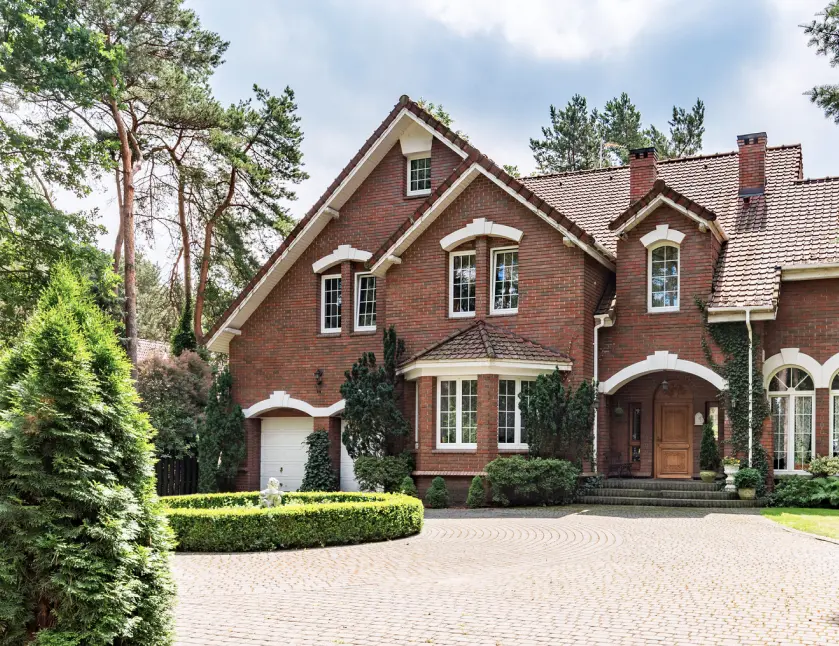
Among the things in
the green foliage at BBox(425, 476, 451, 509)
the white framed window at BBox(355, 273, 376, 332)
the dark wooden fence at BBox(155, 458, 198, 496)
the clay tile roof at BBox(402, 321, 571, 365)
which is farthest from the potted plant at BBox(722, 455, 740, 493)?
the dark wooden fence at BBox(155, 458, 198, 496)

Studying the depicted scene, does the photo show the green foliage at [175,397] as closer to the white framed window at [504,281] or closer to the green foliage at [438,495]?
the green foliage at [438,495]

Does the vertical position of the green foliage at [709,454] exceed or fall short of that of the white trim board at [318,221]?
it falls short

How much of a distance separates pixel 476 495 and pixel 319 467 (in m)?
5.43

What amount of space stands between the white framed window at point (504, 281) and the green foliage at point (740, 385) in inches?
187

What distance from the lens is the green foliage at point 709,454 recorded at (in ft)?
68.8

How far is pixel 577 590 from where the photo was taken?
9.80 meters

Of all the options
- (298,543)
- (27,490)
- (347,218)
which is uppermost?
(347,218)

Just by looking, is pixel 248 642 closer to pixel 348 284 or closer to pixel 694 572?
pixel 694 572

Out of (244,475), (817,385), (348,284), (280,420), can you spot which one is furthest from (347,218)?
(817,385)

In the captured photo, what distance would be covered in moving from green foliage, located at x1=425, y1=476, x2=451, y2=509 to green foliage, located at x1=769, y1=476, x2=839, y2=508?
686 cm

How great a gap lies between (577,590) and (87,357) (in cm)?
588

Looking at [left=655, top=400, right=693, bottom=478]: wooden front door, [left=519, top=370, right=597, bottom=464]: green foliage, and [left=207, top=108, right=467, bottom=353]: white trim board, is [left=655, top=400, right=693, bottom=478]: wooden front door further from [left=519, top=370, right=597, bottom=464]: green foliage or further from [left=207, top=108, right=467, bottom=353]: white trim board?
[left=207, top=108, right=467, bottom=353]: white trim board

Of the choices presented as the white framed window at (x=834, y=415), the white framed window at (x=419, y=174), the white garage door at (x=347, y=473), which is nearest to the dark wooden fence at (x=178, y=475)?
the white garage door at (x=347, y=473)

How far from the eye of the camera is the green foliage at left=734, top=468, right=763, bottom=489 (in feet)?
63.4
